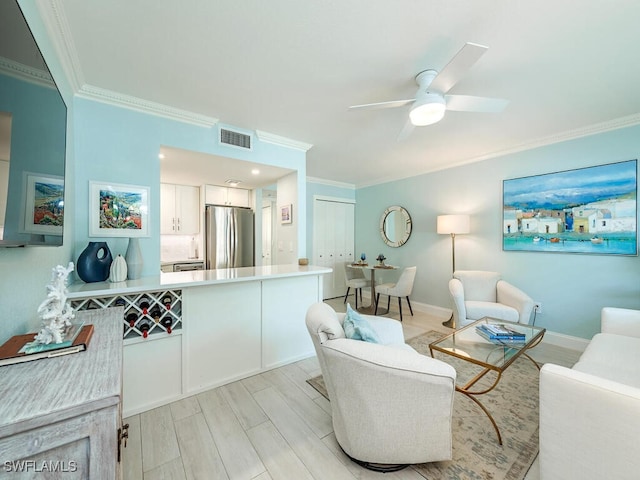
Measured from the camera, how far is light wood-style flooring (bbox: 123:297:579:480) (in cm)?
139

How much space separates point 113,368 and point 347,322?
4.02ft

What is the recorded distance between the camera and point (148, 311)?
6.30 feet

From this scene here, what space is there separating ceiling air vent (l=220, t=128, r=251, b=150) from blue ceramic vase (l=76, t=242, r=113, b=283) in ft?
4.69

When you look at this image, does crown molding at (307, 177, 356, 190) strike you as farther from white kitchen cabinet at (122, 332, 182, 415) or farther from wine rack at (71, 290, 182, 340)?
white kitchen cabinet at (122, 332, 182, 415)

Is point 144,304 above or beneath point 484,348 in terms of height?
above

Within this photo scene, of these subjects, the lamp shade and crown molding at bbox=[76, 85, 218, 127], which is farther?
the lamp shade

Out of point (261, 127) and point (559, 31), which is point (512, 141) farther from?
point (261, 127)

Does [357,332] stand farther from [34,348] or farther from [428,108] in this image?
[428,108]

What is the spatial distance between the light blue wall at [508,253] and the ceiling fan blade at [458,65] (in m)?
2.39

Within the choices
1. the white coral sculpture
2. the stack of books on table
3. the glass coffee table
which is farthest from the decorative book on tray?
the stack of books on table

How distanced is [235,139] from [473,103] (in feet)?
7.13

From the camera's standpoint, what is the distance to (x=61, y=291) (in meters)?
1.05

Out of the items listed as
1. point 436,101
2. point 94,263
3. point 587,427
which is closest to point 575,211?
point 436,101

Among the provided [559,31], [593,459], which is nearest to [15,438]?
[593,459]
